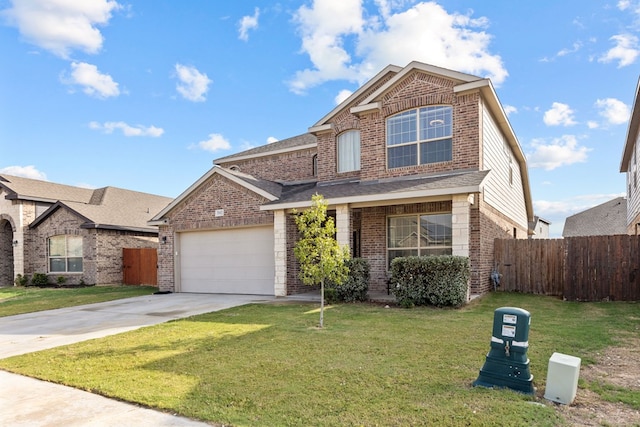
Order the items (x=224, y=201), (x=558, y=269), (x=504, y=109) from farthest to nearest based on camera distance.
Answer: (x=224, y=201) → (x=504, y=109) → (x=558, y=269)

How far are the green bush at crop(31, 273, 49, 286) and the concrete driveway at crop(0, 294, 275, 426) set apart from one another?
33.7 ft

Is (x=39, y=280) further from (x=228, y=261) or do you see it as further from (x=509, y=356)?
(x=509, y=356)

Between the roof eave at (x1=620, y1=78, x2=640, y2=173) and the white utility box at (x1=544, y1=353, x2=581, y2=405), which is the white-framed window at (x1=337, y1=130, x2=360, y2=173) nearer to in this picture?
the roof eave at (x1=620, y1=78, x2=640, y2=173)

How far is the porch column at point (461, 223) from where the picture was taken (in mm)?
10328

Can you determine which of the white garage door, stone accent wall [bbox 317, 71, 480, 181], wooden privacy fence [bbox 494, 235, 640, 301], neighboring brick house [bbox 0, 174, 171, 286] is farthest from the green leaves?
neighboring brick house [bbox 0, 174, 171, 286]

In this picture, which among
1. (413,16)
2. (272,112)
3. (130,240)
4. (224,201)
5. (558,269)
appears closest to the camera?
(413,16)

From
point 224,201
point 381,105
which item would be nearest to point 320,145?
point 381,105

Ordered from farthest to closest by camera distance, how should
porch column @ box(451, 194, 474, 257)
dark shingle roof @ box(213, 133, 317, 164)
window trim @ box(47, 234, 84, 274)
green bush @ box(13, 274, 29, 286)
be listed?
green bush @ box(13, 274, 29, 286)
window trim @ box(47, 234, 84, 274)
dark shingle roof @ box(213, 133, 317, 164)
porch column @ box(451, 194, 474, 257)

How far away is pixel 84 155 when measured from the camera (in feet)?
65.8

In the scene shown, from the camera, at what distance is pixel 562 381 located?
3.97 meters

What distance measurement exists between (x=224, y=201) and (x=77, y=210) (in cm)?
1022

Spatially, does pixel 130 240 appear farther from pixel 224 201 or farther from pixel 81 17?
pixel 81 17

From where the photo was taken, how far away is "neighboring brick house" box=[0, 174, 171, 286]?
1986 cm

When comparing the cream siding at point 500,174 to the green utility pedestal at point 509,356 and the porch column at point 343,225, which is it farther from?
the green utility pedestal at point 509,356
